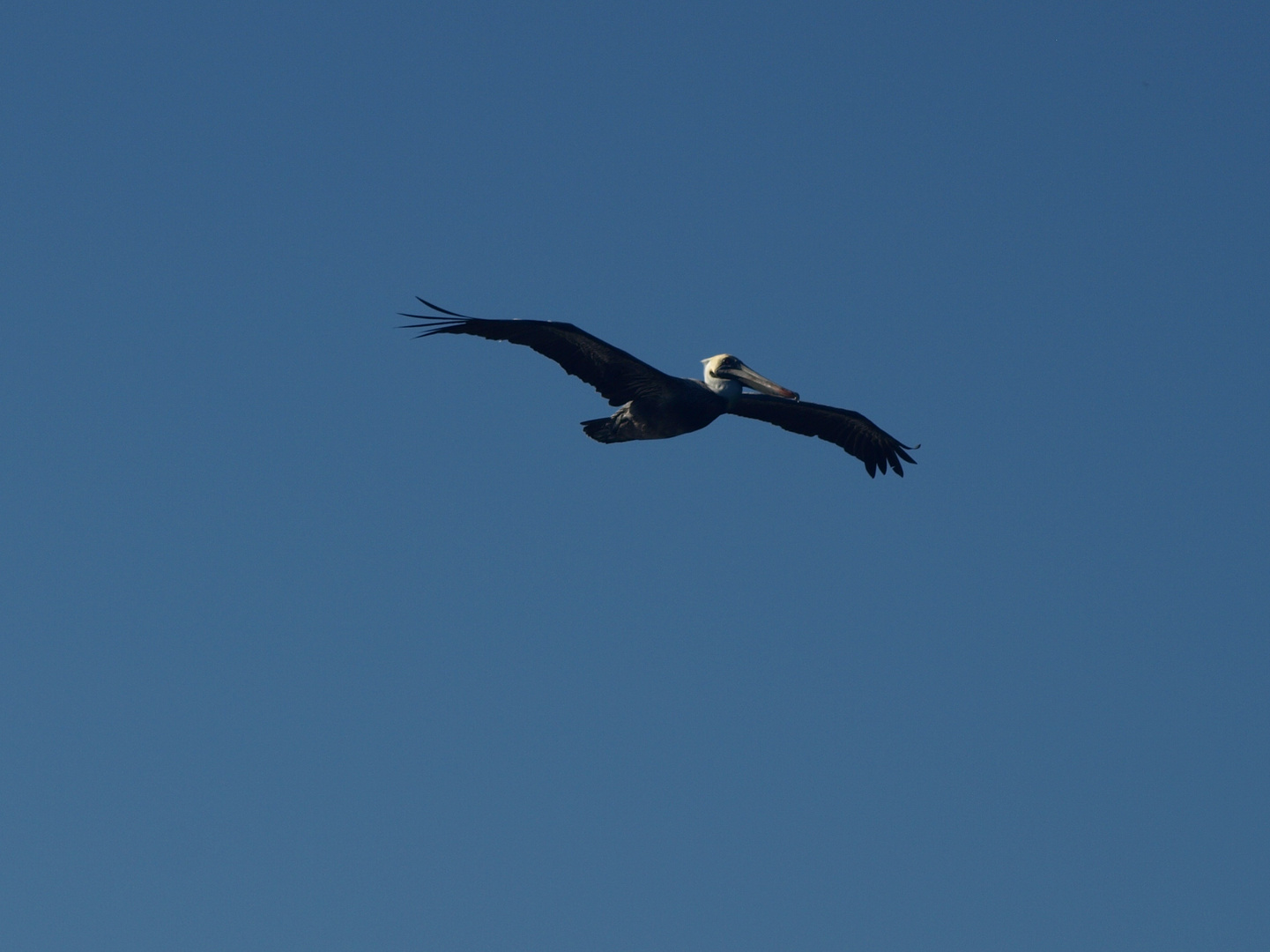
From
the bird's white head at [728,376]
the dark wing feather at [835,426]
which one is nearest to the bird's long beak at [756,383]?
the bird's white head at [728,376]

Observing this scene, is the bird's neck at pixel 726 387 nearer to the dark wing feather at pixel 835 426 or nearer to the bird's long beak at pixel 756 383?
the bird's long beak at pixel 756 383

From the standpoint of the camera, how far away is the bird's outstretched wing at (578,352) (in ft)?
71.4

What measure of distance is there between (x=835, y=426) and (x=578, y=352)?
18.5 ft

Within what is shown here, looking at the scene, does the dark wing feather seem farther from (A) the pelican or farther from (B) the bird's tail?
(B) the bird's tail

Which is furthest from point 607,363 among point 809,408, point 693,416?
point 809,408

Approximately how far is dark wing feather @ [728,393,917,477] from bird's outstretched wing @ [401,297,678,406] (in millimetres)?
3006

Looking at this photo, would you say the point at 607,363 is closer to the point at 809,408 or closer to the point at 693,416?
the point at 693,416

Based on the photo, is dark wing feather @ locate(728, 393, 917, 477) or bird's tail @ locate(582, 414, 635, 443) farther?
dark wing feather @ locate(728, 393, 917, 477)

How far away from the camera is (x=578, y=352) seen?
22.7 m

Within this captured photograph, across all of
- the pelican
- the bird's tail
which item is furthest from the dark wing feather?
the bird's tail

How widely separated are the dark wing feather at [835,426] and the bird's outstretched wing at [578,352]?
301 cm

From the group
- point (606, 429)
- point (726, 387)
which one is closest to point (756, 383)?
point (726, 387)

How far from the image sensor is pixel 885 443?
26438mm

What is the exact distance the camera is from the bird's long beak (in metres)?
23.2
